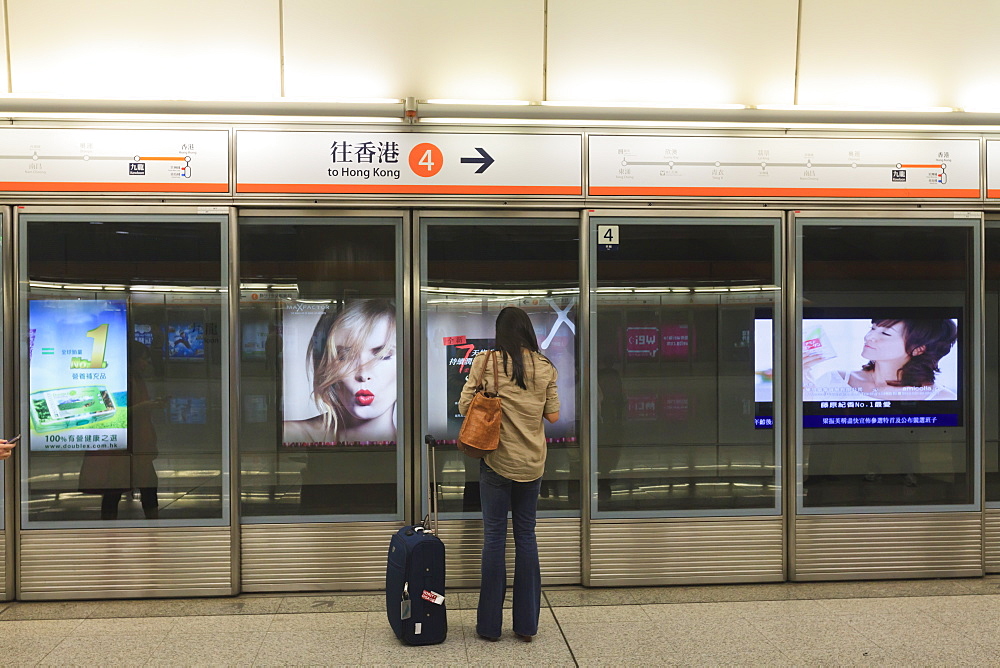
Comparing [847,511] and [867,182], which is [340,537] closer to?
[847,511]

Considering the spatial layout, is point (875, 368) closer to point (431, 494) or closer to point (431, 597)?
point (431, 494)

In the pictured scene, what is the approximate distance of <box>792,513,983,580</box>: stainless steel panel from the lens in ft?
17.9

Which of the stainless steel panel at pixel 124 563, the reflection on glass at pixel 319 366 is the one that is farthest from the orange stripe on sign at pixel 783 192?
the stainless steel panel at pixel 124 563

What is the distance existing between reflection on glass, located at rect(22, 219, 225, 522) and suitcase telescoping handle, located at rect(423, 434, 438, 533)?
56.0 inches

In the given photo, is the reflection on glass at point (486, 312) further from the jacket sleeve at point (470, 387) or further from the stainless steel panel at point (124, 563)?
the stainless steel panel at point (124, 563)

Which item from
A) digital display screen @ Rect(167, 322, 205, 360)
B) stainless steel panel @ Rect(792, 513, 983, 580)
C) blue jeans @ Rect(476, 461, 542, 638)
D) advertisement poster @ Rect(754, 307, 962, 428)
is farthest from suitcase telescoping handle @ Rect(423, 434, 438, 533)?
stainless steel panel @ Rect(792, 513, 983, 580)

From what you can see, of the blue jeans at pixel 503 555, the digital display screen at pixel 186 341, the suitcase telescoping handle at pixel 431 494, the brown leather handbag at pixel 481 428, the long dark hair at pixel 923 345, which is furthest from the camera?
the long dark hair at pixel 923 345

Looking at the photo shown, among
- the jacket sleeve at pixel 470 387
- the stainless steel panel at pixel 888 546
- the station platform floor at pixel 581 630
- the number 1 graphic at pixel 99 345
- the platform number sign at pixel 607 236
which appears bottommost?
the station platform floor at pixel 581 630

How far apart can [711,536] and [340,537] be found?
2.59 metres

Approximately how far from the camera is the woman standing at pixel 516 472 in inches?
172

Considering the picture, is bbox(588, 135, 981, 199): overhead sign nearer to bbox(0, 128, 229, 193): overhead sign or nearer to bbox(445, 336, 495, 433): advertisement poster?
bbox(445, 336, 495, 433): advertisement poster

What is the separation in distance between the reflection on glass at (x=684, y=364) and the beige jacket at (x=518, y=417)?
108 cm

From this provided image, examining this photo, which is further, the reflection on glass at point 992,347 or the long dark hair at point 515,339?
the reflection on glass at point 992,347

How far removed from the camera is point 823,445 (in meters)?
5.56
